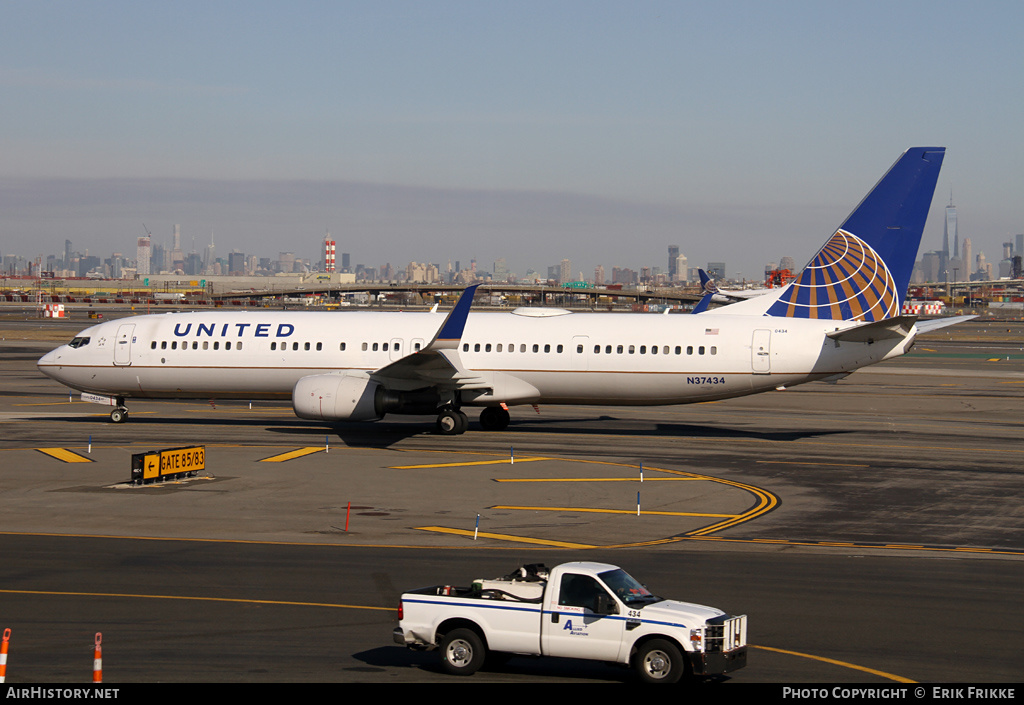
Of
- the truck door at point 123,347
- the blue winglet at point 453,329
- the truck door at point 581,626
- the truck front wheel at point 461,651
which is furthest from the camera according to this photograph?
the truck door at point 123,347

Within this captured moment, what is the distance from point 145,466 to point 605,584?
61.0 ft

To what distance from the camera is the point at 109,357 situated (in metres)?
41.7

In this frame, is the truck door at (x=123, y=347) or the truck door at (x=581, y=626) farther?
the truck door at (x=123, y=347)

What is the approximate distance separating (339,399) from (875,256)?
2050 cm

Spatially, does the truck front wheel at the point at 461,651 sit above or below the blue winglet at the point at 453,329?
below

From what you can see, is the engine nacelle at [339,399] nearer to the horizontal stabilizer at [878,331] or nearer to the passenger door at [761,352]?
the passenger door at [761,352]

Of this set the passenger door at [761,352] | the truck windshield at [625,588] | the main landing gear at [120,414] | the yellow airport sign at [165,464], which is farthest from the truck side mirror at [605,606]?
the main landing gear at [120,414]

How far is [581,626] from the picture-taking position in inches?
519

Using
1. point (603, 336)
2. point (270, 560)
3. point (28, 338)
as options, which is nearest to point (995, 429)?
point (603, 336)

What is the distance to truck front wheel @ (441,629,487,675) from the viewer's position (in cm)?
1337

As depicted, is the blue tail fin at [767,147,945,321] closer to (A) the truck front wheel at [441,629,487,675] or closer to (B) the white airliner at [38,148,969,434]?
(B) the white airliner at [38,148,969,434]

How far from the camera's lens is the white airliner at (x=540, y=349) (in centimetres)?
3691

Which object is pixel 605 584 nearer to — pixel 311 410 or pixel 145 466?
pixel 145 466

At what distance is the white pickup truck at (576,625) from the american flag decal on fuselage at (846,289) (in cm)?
2660
